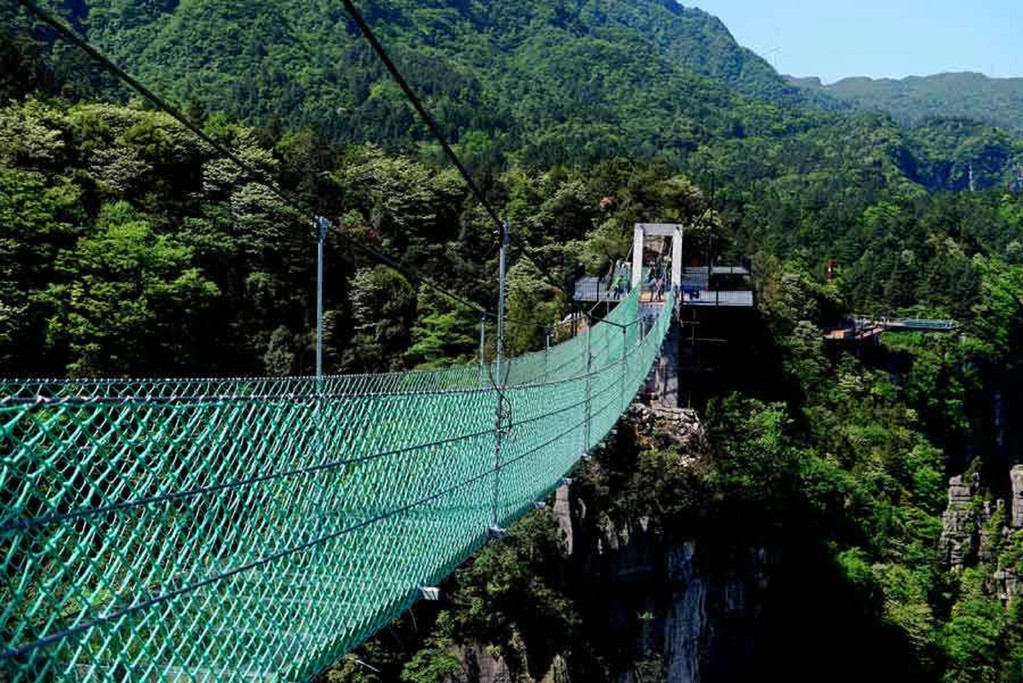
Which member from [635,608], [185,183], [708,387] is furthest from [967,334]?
[185,183]

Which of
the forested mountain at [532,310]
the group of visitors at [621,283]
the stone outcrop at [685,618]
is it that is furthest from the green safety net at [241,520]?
the group of visitors at [621,283]

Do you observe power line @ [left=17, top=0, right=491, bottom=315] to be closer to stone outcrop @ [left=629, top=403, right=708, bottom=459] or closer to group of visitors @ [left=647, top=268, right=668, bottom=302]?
stone outcrop @ [left=629, top=403, right=708, bottom=459]

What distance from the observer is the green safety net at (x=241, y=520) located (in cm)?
163

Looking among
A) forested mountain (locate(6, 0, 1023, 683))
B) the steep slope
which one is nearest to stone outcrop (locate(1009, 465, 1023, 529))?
forested mountain (locate(6, 0, 1023, 683))

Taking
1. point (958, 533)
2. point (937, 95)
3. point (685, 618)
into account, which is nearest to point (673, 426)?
point (685, 618)

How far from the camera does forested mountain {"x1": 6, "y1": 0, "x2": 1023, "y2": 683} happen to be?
10.0 m

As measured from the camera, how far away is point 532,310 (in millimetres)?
13719

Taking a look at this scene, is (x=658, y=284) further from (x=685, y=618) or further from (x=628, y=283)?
(x=685, y=618)

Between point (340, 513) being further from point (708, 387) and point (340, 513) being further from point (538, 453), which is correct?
point (708, 387)

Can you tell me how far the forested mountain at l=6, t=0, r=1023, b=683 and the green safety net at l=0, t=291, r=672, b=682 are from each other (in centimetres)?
263

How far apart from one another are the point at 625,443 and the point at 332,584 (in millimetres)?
8756

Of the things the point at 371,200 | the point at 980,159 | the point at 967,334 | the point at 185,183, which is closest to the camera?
the point at 185,183

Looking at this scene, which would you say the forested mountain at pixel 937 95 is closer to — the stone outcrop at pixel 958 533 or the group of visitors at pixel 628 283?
the stone outcrop at pixel 958 533

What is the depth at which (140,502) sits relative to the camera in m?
1.59
